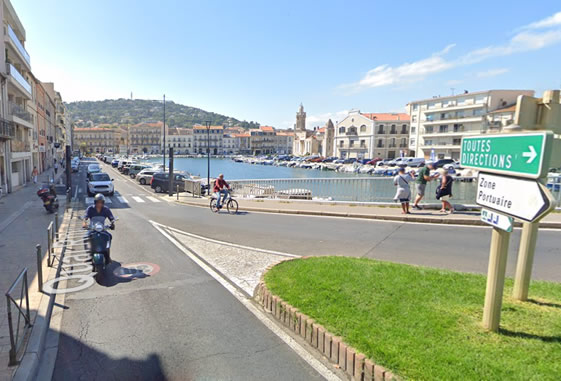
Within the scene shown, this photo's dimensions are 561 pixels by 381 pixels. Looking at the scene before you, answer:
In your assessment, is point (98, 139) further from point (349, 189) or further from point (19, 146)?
point (349, 189)

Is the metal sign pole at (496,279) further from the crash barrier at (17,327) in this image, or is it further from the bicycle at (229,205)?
the bicycle at (229,205)

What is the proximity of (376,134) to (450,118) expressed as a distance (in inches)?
789

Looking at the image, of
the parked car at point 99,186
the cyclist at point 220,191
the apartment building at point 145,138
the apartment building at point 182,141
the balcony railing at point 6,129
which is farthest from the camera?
the apartment building at point 182,141


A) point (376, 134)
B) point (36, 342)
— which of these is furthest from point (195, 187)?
point (376, 134)

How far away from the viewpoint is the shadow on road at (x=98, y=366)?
380 cm

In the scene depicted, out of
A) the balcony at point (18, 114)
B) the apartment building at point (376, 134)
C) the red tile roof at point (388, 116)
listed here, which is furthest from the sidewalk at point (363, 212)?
the red tile roof at point (388, 116)

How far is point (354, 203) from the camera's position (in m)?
16.0

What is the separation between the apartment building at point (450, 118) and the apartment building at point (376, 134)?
19.7ft

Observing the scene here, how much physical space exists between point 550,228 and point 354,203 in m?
7.29

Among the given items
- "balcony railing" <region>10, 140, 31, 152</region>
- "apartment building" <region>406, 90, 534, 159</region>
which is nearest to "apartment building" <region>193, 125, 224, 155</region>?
"apartment building" <region>406, 90, 534, 159</region>

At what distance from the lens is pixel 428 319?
4.31m

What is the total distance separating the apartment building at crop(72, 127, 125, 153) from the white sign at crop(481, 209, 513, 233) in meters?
167

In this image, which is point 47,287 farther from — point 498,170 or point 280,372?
point 498,170

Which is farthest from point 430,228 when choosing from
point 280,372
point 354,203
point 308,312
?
point 280,372
